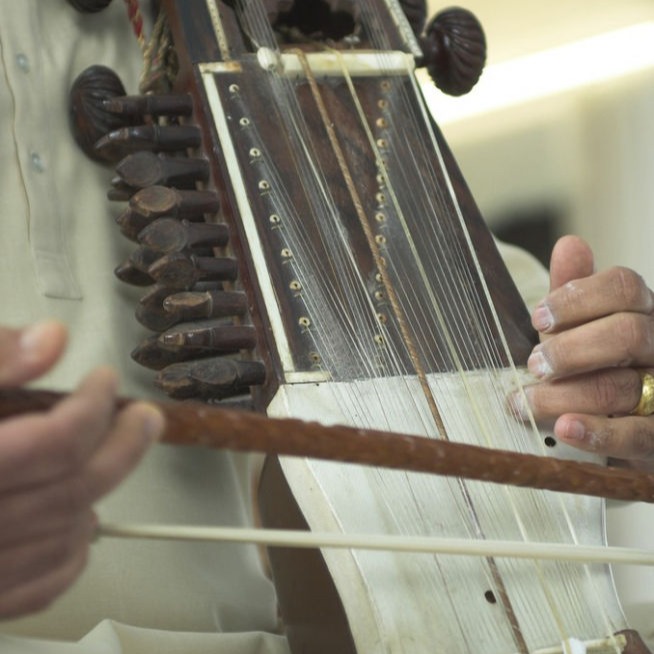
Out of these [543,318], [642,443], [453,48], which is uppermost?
[453,48]

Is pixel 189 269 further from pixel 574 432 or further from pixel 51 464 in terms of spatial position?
pixel 51 464

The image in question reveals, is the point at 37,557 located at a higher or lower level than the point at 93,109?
lower

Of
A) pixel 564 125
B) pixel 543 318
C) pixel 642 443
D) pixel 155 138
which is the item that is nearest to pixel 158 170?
pixel 155 138

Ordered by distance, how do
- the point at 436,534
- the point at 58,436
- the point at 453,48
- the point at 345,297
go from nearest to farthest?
the point at 58,436, the point at 436,534, the point at 345,297, the point at 453,48

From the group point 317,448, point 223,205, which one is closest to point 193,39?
point 223,205

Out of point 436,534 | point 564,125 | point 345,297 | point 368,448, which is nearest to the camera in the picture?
point 368,448

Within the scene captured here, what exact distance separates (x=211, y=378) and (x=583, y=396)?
0.89ft

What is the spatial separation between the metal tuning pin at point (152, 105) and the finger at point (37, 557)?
1.78ft

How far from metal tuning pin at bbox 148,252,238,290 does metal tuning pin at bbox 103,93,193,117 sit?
139mm

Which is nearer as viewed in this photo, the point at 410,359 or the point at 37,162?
the point at 410,359

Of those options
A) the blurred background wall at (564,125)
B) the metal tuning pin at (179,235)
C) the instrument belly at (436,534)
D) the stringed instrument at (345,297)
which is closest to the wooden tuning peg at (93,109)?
the stringed instrument at (345,297)

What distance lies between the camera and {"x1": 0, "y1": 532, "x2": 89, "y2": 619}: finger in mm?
479

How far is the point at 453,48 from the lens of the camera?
1096mm

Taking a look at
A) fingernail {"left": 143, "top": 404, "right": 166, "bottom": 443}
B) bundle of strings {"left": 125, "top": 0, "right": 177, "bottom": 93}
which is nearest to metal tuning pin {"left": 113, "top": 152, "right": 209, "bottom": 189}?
bundle of strings {"left": 125, "top": 0, "right": 177, "bottom": 93}
